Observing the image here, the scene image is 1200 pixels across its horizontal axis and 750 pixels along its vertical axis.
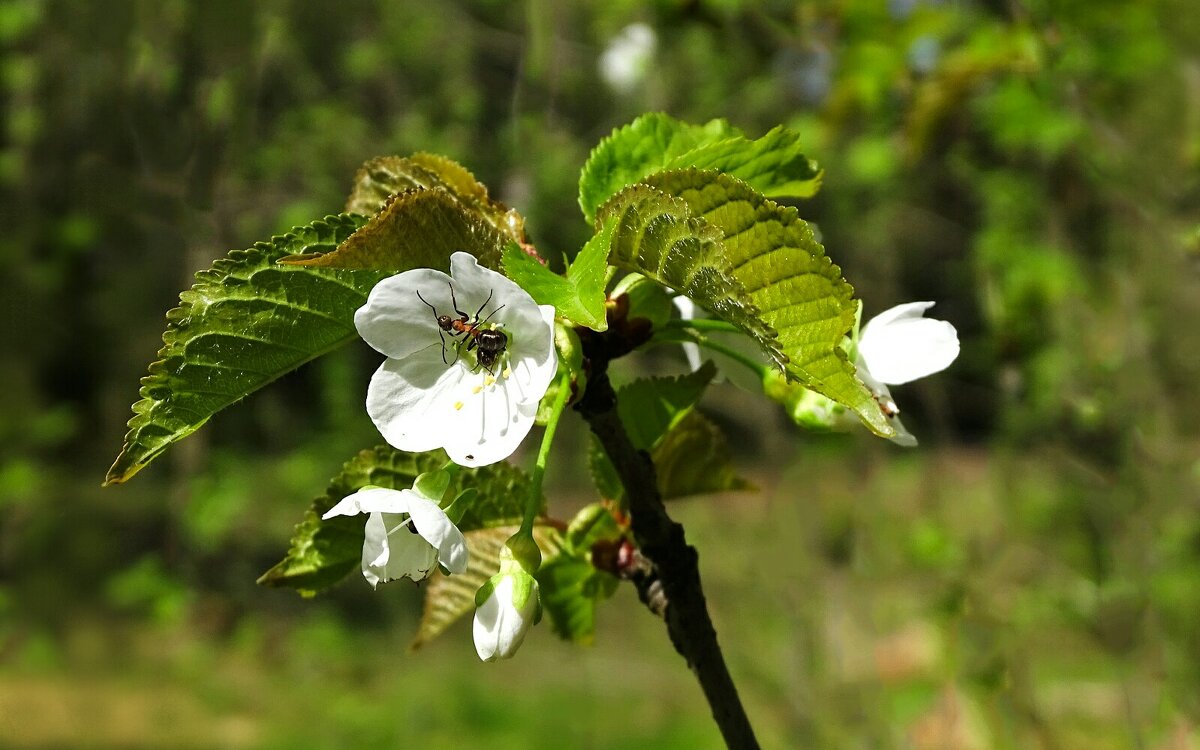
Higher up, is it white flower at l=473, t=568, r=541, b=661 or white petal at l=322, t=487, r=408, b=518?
white petal at l=322, t=487, r=408, b=518

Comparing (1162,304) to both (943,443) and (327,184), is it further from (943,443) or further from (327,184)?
(327,184)

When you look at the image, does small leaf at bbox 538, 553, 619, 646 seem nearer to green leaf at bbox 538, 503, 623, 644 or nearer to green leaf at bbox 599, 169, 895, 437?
green leaf at bbox 538, 503, 623, 644

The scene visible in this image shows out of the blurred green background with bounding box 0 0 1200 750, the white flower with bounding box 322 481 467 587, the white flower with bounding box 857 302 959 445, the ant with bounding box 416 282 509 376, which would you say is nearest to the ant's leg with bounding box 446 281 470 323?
the ant with bounding box 416 282 509 376

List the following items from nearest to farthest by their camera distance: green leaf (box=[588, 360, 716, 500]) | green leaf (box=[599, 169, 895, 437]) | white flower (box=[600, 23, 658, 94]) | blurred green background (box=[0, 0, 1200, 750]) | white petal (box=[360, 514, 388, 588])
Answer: green leaf (box=[599, 169, 895, 437])
white petal (box=[360, 514, 388, 588])
green leaf (box=[588, 360, 716, 500])
blurred green background (box=[0, 0, 1200, 750])
white flower (box=[600, 23, 658, 94])

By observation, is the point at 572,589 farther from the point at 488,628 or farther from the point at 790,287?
the point at 790,287

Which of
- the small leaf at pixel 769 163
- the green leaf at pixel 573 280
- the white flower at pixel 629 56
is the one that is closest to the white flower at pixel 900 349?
the small leaf at pixel 769 163

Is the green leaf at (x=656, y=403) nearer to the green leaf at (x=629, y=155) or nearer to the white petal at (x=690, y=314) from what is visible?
the white petal at (x=690, y=314)
